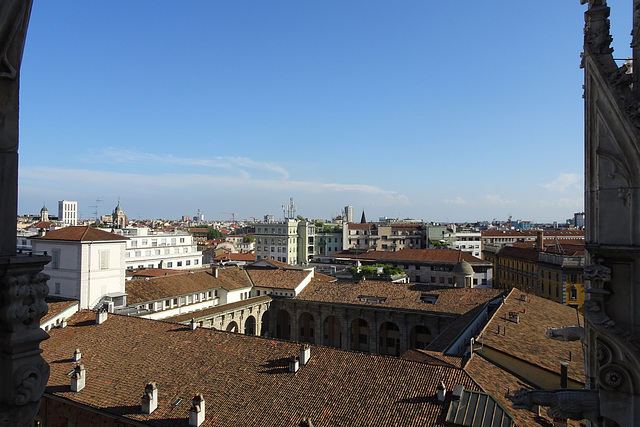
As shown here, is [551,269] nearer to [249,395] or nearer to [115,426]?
[249,395]

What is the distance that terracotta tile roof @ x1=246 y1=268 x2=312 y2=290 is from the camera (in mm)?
53031

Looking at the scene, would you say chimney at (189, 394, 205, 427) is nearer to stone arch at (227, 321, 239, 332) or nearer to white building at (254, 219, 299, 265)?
stone arch at (227, 321, 239, 332)

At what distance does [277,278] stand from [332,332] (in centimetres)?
974

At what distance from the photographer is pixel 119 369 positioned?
24.8 meters

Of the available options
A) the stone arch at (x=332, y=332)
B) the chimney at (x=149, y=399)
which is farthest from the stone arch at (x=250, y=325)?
the chimney at (x=149, y=399)

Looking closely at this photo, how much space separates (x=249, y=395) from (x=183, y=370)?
204 inches

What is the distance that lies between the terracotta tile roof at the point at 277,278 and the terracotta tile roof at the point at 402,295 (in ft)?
5.65

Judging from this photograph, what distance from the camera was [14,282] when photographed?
3947mm

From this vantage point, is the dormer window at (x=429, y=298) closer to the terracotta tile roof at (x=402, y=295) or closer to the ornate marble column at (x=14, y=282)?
the terracotta tile roof at (x=402, y=295)

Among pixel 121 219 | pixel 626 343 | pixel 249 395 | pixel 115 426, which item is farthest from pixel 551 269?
pixel 121 219

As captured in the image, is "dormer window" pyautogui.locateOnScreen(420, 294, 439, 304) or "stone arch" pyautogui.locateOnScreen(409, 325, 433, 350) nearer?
"stone arch" pyautogui.locateOnScreen(409, 325, 433, 350)

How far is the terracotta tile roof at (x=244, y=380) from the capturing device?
18.7 meters

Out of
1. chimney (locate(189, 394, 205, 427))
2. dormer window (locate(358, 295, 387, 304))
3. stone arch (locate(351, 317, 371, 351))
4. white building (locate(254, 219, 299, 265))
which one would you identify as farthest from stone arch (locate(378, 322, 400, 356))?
white building (locate(254, 219, 299, 265))

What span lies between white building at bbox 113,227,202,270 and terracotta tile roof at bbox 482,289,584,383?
6488 centimetres
